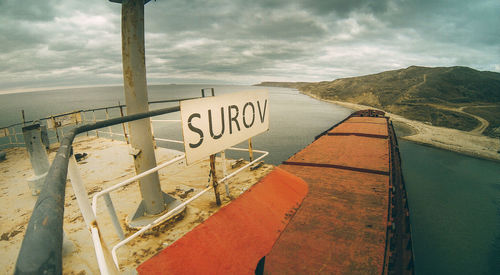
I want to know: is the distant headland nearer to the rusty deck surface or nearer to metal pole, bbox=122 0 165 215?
the rusty deck surface

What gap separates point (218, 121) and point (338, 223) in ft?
9.12

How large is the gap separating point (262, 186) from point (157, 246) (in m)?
1.54

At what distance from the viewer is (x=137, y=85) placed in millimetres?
2615

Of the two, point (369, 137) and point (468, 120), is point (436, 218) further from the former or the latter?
point (468, 120)

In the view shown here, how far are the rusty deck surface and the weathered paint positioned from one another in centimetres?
74

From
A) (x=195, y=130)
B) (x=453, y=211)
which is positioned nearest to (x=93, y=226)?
(x=195, y=130)

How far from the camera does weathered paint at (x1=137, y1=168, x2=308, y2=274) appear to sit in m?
1.89

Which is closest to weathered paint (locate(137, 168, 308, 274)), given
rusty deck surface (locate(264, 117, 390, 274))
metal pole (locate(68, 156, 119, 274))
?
metal pole (locate(68, 156, 119, 274))

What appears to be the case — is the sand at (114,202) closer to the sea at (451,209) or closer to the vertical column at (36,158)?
the vertical column at (36,158)

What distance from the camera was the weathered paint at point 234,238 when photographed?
189cm

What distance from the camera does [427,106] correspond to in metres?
44.4

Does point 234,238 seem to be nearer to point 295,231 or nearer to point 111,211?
point 111,211

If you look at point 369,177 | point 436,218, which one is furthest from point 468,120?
point 369,177

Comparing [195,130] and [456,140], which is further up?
[195,130]
